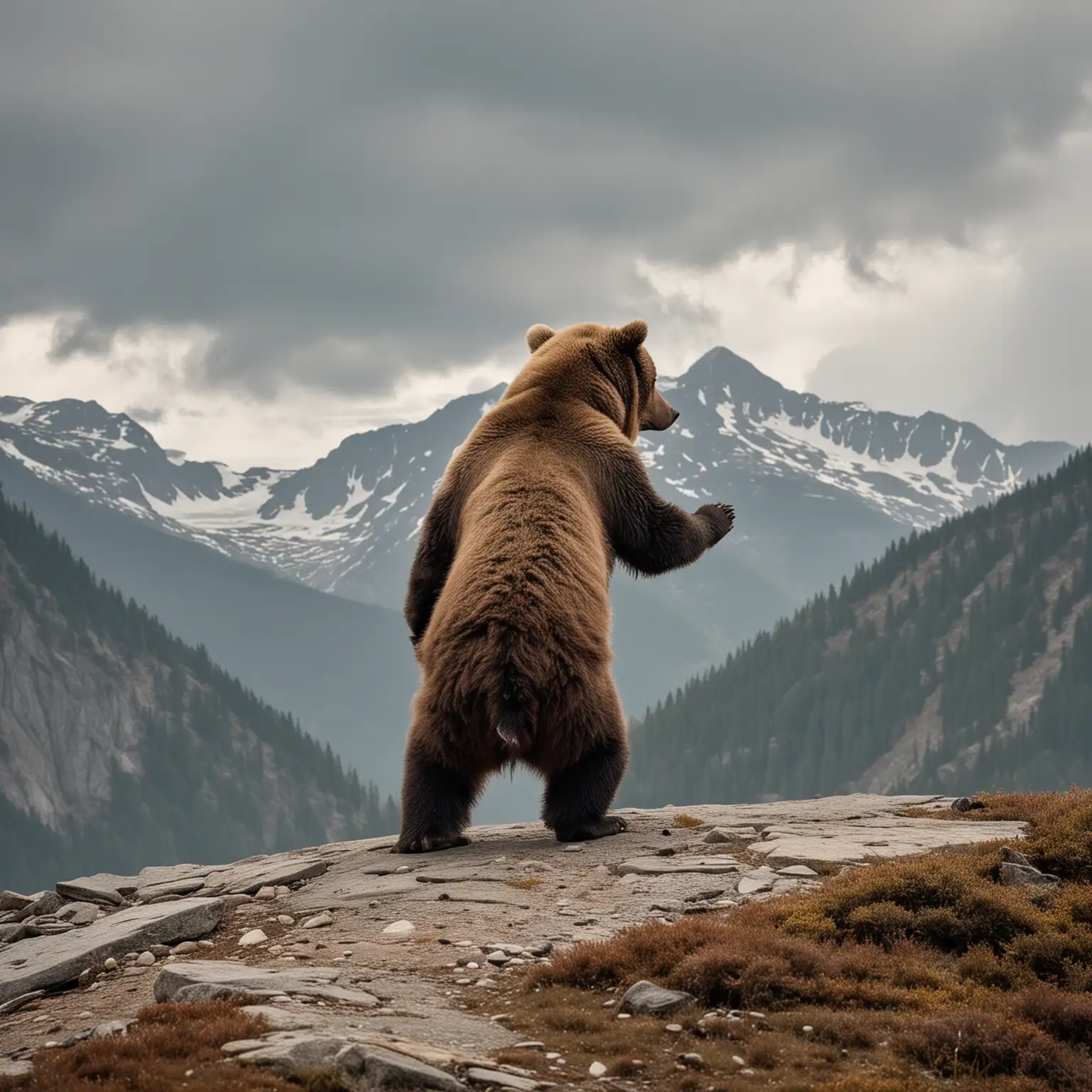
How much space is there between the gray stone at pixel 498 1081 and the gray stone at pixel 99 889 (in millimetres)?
7620

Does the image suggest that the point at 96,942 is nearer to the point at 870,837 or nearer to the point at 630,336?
the point at 870,837

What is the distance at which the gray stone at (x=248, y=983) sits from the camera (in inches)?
295

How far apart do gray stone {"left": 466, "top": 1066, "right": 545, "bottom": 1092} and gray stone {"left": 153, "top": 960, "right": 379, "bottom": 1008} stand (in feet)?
4.12

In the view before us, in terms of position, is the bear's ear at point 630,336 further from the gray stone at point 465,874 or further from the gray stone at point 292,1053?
the gray stone at point 292,1053

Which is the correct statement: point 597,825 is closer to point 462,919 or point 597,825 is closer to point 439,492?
point 462,919

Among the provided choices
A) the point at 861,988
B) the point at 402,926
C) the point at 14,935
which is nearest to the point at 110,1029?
the point at 402,926

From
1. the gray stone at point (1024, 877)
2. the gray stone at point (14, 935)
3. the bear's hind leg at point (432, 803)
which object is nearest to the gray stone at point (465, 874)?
the bear's hind leg at point (432, 803)

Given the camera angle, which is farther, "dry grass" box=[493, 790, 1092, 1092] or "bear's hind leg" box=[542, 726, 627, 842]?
"bear's hind leg" box=[542, 726, 627, 842]

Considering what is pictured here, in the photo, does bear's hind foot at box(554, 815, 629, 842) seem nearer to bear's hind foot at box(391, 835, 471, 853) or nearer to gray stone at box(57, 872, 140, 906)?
bear's hind foot at box(391, 835, 471, 853)

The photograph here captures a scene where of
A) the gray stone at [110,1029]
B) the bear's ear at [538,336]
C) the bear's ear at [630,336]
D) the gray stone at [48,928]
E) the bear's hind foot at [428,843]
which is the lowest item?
the gray stone at [110,1029]

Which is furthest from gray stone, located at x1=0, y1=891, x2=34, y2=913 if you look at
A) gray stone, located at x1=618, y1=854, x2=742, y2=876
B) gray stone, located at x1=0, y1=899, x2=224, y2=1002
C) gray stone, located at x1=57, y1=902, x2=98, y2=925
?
gray stone, located at x1=618, y1=854, x2=742, y2=876

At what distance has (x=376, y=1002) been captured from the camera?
753 cm

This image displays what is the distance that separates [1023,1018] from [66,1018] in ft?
18.6

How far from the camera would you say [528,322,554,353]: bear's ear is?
1467 centimetres
